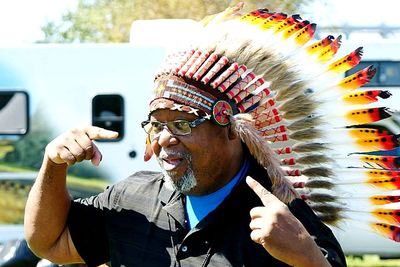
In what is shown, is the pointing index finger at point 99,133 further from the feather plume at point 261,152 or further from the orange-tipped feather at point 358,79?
the orange-tipped feather at point 358,79

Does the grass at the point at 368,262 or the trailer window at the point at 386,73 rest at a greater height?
the trailer window at the point at 386,73

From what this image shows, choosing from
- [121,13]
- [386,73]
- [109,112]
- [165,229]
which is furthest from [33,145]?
[121,13]

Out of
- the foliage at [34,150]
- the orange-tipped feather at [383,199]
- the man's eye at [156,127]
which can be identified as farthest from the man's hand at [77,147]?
the foliage at [34,150]

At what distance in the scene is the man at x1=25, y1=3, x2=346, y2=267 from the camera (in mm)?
2635

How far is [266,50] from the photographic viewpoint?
2832 millimetres

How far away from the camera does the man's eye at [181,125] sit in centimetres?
266

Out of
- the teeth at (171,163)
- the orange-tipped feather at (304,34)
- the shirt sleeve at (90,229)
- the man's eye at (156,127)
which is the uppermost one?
the orange-tipped feather at (304,34)

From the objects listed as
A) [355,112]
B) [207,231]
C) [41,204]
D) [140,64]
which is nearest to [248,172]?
[207,231]

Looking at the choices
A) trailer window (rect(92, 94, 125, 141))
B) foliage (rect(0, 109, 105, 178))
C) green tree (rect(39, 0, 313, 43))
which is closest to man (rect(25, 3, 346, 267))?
trailer window (rect(92, 94, 125, 141))

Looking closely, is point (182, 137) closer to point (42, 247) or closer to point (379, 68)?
point (42, 247)

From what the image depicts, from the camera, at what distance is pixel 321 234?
2529 millimetres

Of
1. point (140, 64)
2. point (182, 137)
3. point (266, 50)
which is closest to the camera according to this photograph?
point (182, 137)

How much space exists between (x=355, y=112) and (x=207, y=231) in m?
0.65

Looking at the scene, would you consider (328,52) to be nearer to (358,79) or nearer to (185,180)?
(358,79)
